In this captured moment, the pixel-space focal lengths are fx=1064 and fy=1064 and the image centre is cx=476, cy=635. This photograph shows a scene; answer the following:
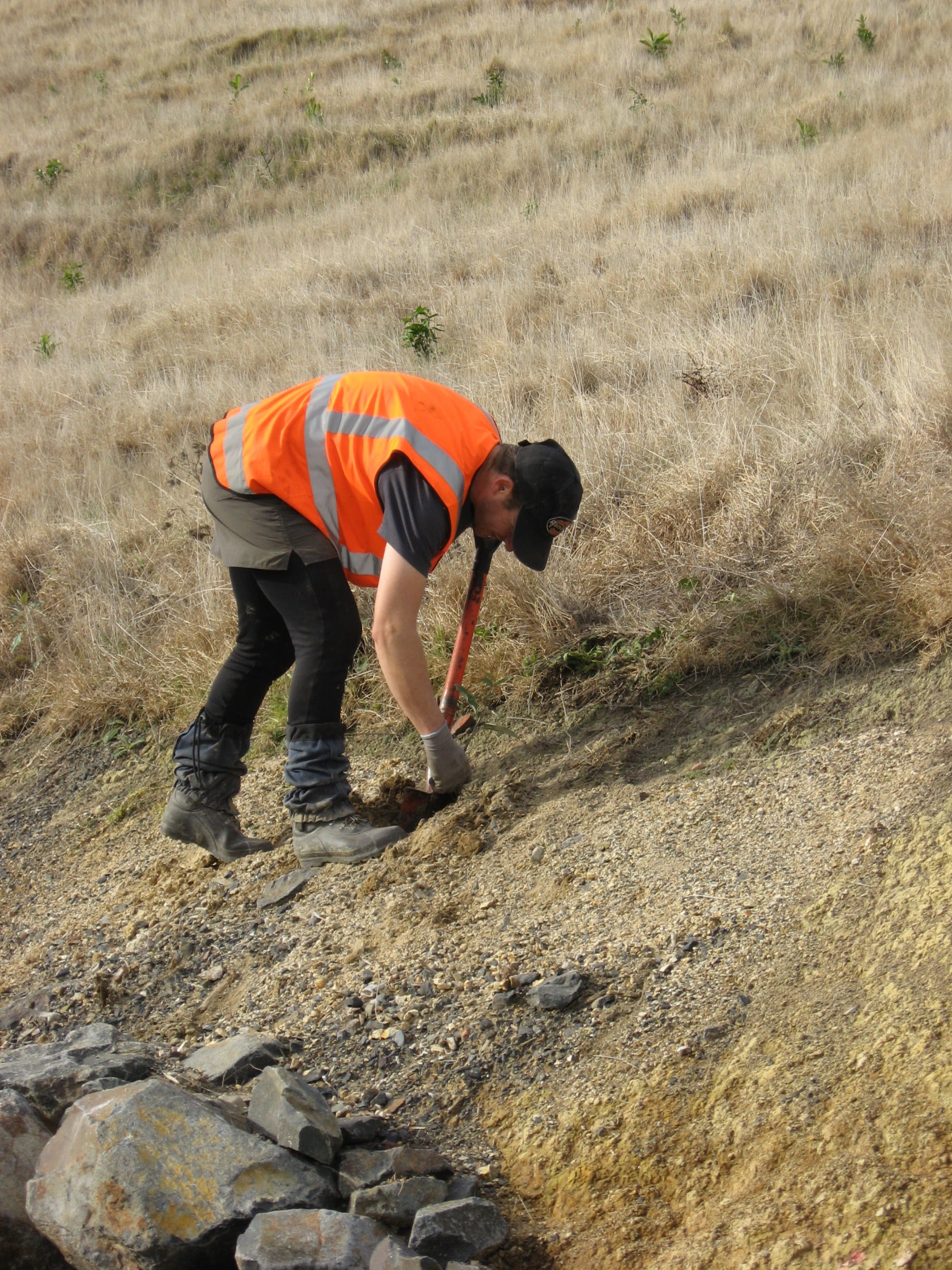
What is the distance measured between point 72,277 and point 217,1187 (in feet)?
36.5

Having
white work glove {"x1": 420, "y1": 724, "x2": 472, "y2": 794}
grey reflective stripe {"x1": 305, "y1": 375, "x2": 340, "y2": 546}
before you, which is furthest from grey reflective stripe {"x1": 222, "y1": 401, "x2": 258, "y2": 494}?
white work glove {"x1": 420, "y1": 724, "x2": 472, "y2": 794}

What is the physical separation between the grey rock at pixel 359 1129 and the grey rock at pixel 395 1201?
205 millimetres

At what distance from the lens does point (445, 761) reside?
10.3 ft

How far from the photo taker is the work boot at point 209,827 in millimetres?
3404

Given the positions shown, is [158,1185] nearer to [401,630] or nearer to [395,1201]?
[395,1201]

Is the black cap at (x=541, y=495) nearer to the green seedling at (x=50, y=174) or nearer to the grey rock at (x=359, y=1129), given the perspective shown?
the grey rock at (x=359, y=1129)

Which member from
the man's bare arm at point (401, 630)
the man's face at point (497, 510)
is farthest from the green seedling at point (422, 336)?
the man's bare arm at point (401, 630)

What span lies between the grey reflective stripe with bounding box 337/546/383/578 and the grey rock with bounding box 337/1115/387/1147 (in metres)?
1.40

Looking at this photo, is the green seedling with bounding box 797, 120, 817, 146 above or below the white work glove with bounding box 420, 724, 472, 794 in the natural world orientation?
above

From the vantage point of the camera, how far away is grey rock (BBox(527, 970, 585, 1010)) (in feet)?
7.64

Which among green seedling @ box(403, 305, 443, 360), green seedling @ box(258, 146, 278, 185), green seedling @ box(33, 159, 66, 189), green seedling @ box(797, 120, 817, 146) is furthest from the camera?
green seedling @ box(33, 159, 66, 189)

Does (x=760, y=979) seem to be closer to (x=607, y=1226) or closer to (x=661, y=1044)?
(x=661, y=1044)

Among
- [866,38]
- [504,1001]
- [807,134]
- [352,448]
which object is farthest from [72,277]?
[504,1001]

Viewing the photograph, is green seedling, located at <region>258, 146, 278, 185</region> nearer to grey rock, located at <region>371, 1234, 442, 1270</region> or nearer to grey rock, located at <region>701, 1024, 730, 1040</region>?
grey rock, located at <region>701, 1024, 730, 1040</region>
